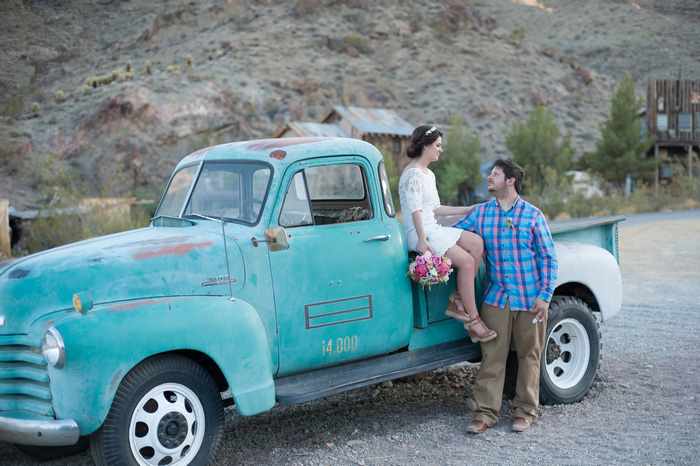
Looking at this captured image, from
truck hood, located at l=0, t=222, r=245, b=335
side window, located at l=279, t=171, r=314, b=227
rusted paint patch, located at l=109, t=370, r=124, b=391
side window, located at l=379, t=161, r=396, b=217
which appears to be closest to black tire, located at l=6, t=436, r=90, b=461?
truck hood, located at l=0, t=222, r=245, b=335

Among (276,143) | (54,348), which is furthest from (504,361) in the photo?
(54,348)

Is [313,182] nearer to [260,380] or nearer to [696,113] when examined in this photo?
[260,380]

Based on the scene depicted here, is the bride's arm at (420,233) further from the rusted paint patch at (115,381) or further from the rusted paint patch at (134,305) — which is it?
the rusted paint patch at (115,381)

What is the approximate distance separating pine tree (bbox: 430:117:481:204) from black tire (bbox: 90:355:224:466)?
35.3m

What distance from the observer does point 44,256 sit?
3.93 m

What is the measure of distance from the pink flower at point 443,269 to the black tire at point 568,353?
1.24 meters

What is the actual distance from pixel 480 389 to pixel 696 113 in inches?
1867

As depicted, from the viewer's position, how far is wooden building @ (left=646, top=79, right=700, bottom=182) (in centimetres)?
4288

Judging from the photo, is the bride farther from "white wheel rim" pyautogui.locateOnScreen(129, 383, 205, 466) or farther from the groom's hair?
"white wheel rim" pyautogui.locateOnScreen(129, 383, 205, 466)

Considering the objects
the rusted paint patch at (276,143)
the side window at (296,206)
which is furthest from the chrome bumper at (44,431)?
the rusted paint patch at (276,143)

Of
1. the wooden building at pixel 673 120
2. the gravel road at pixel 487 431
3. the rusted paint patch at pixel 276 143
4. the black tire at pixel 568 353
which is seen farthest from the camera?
the wooden building at pixel 673 120

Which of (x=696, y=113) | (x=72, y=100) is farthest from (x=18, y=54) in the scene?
(x=696, y=113)

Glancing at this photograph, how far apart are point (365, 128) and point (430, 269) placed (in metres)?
33.3

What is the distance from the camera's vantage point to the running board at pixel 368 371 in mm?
4199
